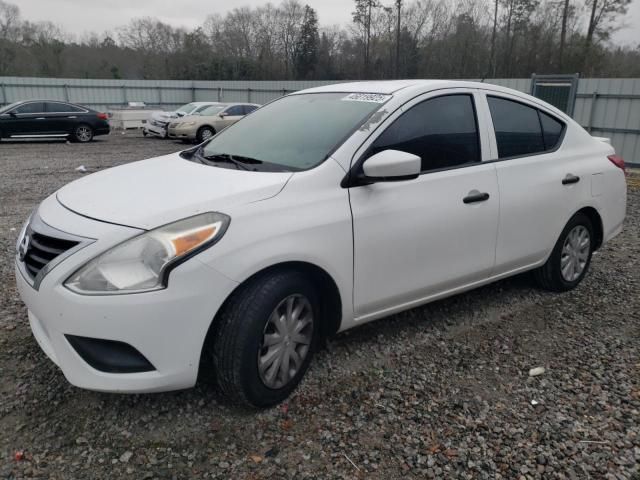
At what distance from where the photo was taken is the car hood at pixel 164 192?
245 cm

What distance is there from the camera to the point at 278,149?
125 inches

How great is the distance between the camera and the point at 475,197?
3.41 metres

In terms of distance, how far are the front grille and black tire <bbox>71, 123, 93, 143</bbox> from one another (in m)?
17.0

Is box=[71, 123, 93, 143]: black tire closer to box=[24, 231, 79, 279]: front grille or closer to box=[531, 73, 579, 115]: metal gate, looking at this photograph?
box=[531, 73, 579, 115]: metal gate

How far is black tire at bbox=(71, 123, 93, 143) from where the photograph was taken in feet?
58.3

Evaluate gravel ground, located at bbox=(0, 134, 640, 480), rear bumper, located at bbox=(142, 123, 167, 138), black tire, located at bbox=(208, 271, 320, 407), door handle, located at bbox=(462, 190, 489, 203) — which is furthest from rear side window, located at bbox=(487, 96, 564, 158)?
rear bumper, located at bbox=(142, 123, 167, 138)

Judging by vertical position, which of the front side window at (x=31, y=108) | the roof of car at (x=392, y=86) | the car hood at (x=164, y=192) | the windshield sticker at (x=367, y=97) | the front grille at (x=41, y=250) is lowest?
the front side window at (x=31, y=108)

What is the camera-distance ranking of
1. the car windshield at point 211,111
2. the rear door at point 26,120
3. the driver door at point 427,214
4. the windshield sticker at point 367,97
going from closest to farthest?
the driver door at point 427,214, the windshield sticker at point 367,97, the rear door at point 26,120, the car windshield at point 211,111

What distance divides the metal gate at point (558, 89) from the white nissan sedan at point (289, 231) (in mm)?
11248

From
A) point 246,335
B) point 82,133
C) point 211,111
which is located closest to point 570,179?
point 246,335

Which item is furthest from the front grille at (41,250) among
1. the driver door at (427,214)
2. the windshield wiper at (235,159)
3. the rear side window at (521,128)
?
the rear side window at (521,128)

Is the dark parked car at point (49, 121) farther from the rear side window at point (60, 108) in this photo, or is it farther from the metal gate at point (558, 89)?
the metal gate at point (558, 89)

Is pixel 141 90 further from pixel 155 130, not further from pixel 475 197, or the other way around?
pixel 475 197

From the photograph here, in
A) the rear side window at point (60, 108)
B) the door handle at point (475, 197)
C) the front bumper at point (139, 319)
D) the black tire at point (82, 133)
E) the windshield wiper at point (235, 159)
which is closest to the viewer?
the front bumper at point (139, 319)
